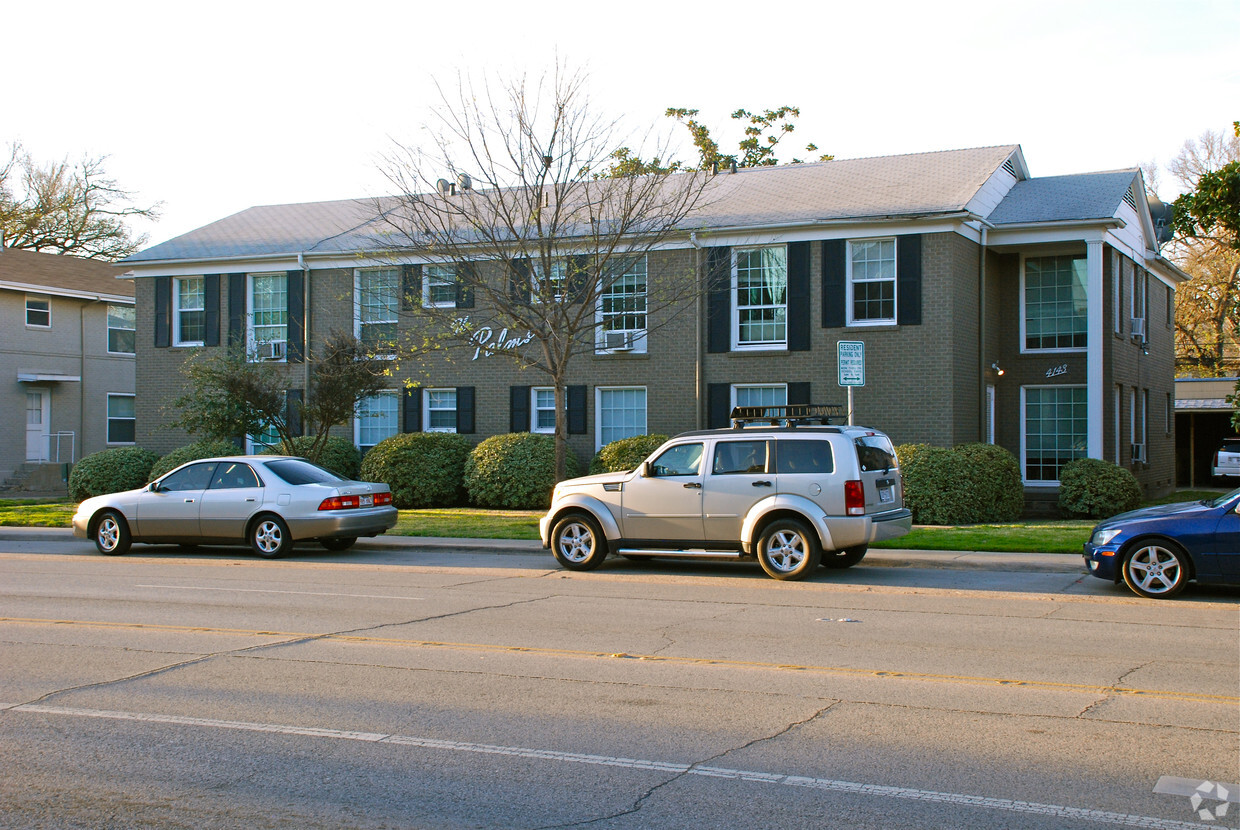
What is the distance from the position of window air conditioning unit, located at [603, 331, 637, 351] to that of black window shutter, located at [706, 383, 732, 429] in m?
2.01

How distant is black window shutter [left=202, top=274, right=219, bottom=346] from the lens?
94.0 feet

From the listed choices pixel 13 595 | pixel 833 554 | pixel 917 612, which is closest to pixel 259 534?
pixel 13 595

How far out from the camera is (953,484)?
20.0 m

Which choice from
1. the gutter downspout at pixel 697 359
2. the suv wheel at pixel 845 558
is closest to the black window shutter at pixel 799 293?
the gutter downspout at pixel 697 359

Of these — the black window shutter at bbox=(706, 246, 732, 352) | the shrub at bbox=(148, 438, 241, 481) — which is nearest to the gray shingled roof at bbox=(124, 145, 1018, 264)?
the black window shutter at bbox=(706, 246, 732, 352)

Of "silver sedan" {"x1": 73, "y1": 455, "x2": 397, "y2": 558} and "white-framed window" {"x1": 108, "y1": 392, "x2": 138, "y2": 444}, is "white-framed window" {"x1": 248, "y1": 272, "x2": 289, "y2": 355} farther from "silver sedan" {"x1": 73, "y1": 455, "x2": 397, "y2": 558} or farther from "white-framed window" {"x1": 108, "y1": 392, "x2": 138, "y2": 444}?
"white-framed window" {"x1": 108, "y1": 392, "x2": 138, "y2": 444}

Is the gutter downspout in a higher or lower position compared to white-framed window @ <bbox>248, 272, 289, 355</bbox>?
lower

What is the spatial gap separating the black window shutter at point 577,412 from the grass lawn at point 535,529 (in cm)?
278

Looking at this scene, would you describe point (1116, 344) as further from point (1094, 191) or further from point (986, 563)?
point (986, 563)

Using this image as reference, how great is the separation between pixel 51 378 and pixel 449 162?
71.5 feet

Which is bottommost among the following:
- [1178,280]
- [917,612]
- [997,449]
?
[917,612]

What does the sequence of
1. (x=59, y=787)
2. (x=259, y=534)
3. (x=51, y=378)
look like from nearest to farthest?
(x=59, y=787) → (x=259, y=534) → (x=51, y=378)

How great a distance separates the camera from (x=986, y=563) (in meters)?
14.6
